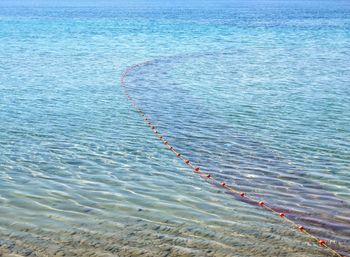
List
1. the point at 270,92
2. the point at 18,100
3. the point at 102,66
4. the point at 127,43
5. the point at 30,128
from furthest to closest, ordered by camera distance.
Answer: the point at 127,43 → the point at 102,66 → the point at 270,92 → the point at 18,100 → the point at 30,128

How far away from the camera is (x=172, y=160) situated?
45.6ft

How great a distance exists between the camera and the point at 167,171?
13.0 m

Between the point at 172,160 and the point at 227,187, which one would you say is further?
the point at 172,160

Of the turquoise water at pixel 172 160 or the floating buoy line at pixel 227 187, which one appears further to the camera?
the turquoise water at pixel 172 160

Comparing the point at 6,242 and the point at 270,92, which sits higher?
the point at 270,92

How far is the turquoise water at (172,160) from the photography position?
31.1ft

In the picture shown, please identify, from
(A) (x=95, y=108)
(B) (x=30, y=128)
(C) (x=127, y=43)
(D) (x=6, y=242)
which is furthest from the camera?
(C) (x=127, y=43)

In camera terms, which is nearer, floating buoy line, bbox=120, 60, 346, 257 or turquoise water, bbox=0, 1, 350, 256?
→ floating buoy line, bbox=120, 60, 346, 257

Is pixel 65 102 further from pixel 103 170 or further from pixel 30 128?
pixel 103 170

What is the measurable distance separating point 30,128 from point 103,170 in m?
5.24

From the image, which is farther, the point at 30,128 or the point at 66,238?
the point at 30,128

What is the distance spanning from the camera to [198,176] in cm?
1272

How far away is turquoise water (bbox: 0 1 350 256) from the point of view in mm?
9484

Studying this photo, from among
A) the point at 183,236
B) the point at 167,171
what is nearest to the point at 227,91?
the point at 167,171
